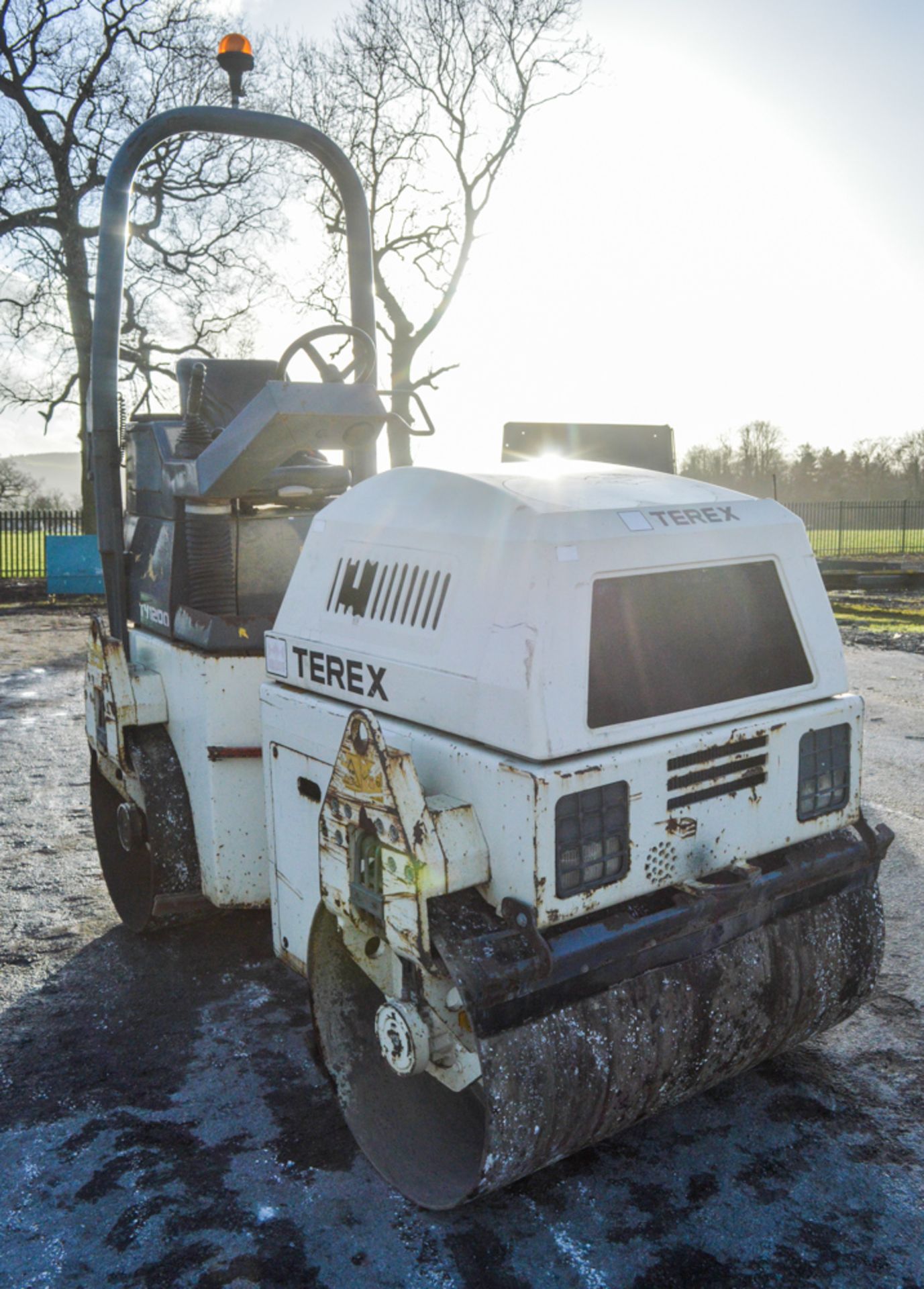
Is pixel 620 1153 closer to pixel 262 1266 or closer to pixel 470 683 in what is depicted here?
pixel 262 1266

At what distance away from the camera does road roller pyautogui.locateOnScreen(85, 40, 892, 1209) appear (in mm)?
2344

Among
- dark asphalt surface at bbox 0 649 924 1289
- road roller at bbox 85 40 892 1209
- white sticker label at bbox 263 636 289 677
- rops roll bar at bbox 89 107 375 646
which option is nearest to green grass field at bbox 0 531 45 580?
rops roll bar at bbox 89 107 375 646

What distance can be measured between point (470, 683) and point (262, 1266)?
138cm

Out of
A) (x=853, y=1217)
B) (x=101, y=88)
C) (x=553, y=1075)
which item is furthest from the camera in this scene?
(x=101, y=88)

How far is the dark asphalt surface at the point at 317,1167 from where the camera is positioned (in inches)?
95.0

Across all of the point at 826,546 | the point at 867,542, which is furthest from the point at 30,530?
the point at 867,542

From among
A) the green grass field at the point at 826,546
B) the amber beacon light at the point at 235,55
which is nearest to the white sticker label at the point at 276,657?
the amber beacon light at the point at 235,55

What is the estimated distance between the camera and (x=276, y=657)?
10.5 ft

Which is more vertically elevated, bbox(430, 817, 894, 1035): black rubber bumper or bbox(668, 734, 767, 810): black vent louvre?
bbox(668, 734, 767, 810): black vent louvre

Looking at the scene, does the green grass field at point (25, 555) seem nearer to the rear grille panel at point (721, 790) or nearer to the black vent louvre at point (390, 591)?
the black vent louvre at point (390, 591)

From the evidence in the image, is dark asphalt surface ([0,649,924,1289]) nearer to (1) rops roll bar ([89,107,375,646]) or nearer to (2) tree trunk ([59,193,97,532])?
(1) rops roll bar ([89,107,375,646])

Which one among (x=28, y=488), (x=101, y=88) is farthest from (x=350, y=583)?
(x=28, y=488)

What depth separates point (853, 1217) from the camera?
8.36 feet

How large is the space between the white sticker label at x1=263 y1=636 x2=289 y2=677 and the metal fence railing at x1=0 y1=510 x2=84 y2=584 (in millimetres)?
19731
